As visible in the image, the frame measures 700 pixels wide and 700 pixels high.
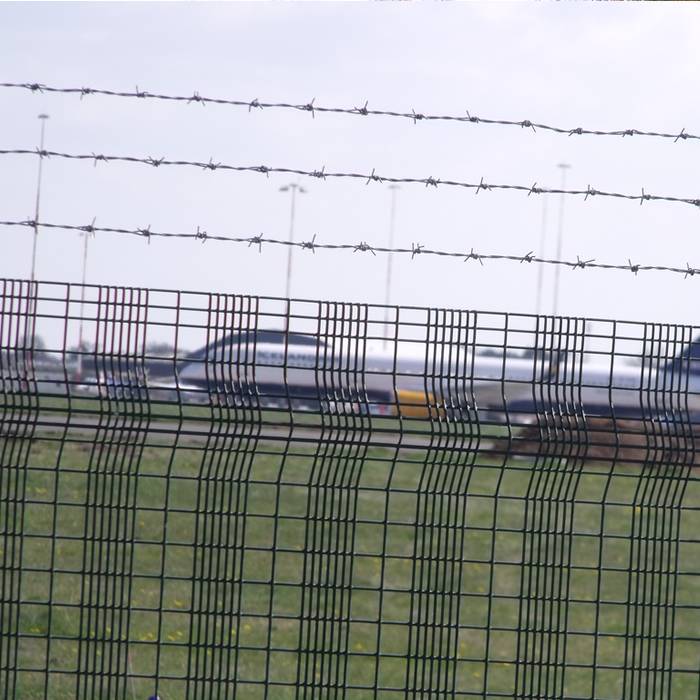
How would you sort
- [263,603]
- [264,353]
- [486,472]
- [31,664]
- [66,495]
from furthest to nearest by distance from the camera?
[486,472] → [66,495] → [263,603] → [31,664] → [264,353]

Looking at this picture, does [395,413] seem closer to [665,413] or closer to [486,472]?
[665,413]

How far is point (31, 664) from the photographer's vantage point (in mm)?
8406

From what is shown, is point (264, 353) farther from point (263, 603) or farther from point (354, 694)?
point (263, 603)

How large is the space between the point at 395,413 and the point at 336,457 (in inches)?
10.4

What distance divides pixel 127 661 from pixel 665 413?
6.30ft

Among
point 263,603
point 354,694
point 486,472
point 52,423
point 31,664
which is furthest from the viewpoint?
point 486,472

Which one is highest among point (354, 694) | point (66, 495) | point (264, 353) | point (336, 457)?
point (264, 353)

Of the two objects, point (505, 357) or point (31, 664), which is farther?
point (31, 664)

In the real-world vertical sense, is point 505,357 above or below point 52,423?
above

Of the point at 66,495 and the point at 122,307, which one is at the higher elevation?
the point at 122,307

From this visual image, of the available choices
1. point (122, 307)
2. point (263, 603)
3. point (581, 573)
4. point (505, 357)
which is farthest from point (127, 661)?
point (581, 573)

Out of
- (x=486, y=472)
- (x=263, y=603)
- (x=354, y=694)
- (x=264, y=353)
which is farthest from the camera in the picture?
(x=486, y=472)

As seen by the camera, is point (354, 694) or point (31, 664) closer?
point (31, 664)

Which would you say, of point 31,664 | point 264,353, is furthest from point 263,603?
point 264,353
